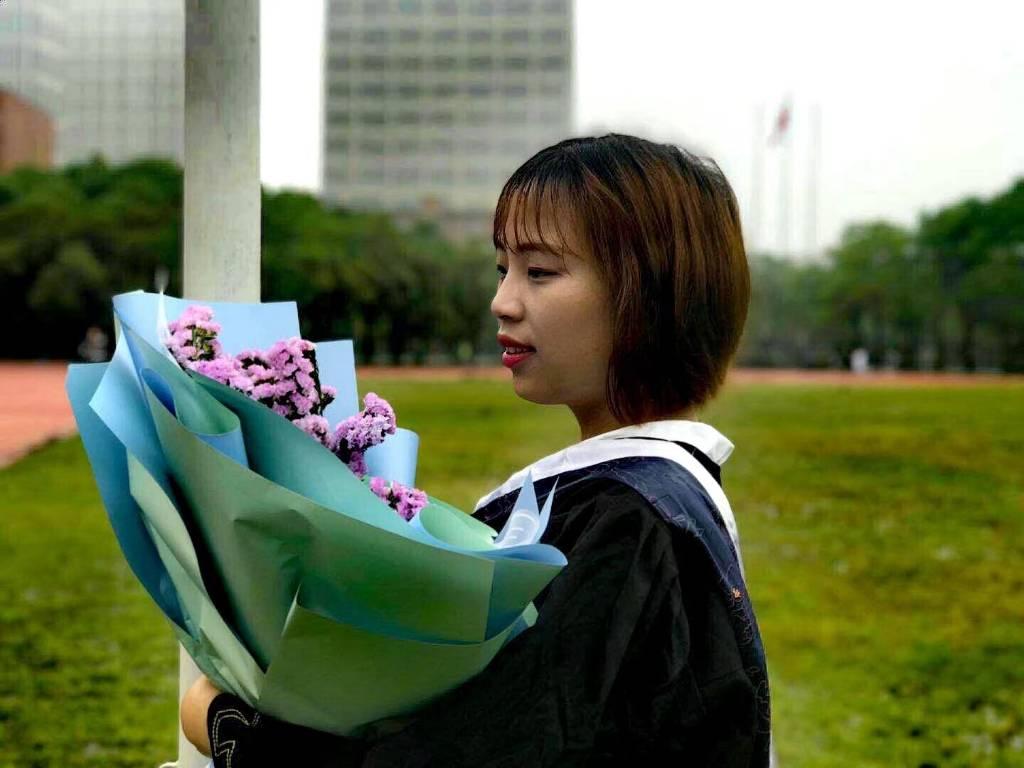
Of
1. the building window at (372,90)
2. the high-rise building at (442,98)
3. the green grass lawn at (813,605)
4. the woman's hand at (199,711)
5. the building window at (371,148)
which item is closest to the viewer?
the woman's hand at (199,711)

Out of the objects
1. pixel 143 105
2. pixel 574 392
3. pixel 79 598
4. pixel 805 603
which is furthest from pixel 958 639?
pixel 143 105

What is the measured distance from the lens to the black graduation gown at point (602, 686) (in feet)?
3.23

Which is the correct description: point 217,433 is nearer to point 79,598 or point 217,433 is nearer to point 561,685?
point 561,685

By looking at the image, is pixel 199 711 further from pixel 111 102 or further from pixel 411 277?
pixel 111 102

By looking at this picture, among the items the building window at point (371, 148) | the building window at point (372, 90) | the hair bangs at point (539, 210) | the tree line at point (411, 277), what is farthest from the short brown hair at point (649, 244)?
the building window at point (371, 148)

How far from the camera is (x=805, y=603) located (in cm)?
573

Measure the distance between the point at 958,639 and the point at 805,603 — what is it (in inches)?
29.0

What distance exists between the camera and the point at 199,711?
1092 millimetres

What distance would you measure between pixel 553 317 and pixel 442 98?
6252 centimetres

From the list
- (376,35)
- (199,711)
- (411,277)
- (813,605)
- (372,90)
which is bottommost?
(813,605)

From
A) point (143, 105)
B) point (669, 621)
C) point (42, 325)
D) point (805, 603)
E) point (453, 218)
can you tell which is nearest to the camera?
point (669, 621)

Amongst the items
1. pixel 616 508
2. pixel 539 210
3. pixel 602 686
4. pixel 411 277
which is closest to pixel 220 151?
pixel 539 210

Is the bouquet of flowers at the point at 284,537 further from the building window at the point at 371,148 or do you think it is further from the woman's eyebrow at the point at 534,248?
the building window at the point at 371,148

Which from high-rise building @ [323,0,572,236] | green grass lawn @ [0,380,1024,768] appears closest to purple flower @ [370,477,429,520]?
green grass lawn @ [0,380,1024,768]
